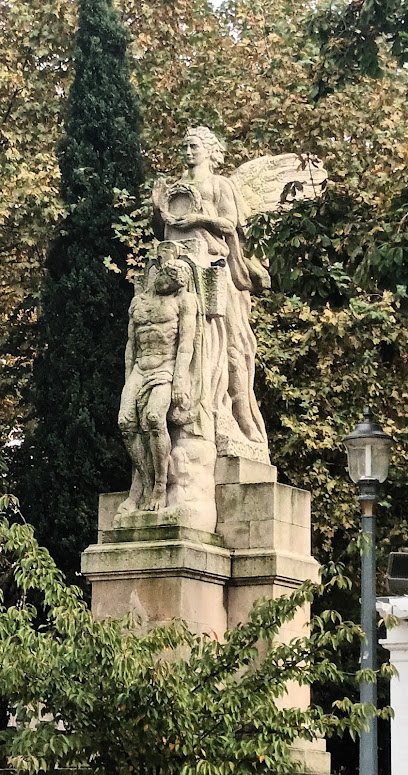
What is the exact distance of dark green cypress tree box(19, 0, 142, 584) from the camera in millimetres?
23109

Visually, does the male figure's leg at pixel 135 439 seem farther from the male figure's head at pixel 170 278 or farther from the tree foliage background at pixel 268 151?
the tree foliage background at pixel 268 151

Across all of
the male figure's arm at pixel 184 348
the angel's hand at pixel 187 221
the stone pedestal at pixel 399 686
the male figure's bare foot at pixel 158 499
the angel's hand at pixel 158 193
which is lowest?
the stone pedestal at pixel 399 686

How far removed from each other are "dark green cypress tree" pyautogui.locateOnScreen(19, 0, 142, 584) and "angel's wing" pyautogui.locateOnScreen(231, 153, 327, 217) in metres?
7.62

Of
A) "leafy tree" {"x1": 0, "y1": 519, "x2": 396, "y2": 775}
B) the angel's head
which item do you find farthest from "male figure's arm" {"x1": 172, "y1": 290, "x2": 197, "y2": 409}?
"leafy tree" {"x1": 0, "y1": 519, "x2": 396, "y2": 775}

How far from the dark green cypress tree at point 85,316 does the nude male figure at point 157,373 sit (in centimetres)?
833

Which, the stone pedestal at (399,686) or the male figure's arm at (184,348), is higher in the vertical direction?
the male figure's arm at (184,348)

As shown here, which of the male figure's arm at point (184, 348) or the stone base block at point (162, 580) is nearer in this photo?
the stone base block at point (162, 580)

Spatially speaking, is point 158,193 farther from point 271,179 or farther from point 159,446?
point 159,446

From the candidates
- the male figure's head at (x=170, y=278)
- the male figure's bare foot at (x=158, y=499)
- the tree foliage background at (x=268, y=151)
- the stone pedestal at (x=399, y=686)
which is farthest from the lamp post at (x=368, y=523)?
the tree foliage background at (x=268, y=151)

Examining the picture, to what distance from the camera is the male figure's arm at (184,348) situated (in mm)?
13977

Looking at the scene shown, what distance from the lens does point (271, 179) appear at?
53.5 feet

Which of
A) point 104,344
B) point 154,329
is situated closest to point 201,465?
point 154,329

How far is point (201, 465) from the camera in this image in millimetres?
14039

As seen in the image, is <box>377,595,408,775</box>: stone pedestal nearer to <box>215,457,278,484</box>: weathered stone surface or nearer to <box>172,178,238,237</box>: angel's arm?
<box>215,457,278,484</box>: weathered stone surface
